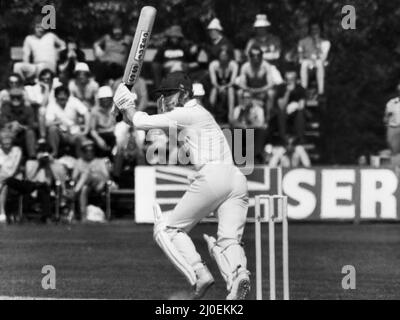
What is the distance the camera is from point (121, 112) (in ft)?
40.3

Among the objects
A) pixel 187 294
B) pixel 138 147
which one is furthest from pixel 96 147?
pixel 187 294

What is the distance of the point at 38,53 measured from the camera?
876 inches

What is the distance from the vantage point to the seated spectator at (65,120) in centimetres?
2123

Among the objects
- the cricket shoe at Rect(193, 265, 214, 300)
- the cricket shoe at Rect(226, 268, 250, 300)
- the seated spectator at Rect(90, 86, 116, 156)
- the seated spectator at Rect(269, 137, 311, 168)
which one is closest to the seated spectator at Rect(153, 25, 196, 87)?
the seated spectator at Rect(90, 86, 116, 156)

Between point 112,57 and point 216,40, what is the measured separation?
1.90 m

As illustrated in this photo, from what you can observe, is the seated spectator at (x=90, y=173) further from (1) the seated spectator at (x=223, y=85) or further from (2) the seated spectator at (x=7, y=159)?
(1) the seated spectator at (x=223, y=85)

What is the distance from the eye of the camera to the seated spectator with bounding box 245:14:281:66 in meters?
22.7

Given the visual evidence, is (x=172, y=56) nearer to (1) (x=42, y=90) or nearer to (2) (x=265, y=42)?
(2) (x=265, y=42)

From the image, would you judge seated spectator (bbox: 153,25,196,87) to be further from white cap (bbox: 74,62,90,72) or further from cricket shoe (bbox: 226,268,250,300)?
cricket shoe (bbox: 226,268,250,300)

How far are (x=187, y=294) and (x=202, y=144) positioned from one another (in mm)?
1637

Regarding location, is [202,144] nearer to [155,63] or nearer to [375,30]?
[155,63]

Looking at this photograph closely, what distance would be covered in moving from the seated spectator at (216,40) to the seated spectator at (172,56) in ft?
1.50

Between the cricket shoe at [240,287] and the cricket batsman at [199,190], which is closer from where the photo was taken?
the cricket shoe at [240,287]

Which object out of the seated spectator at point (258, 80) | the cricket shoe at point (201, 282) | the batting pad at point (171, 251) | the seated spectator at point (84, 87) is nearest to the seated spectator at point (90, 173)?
the seated spectator at point (84, 87)
